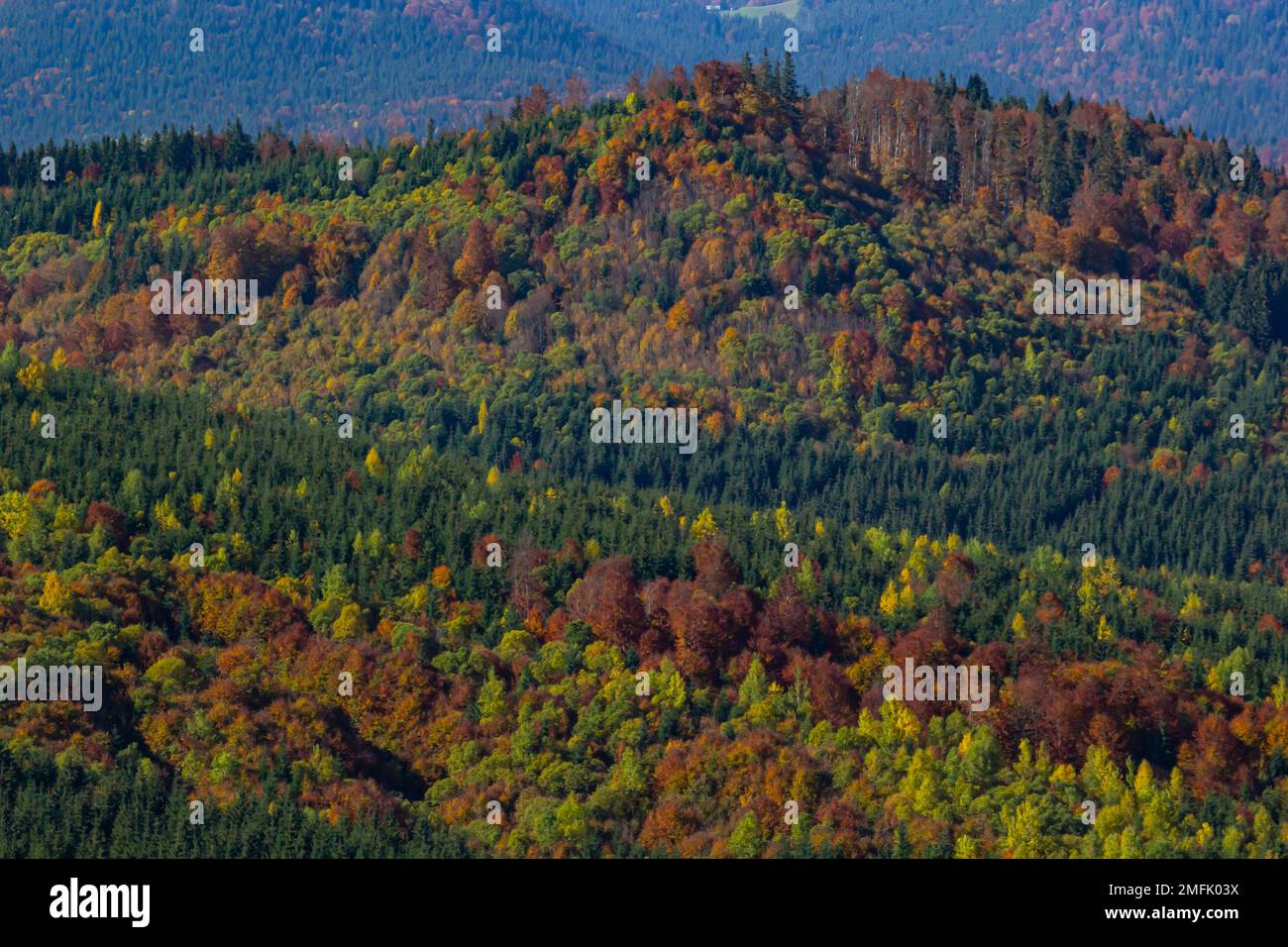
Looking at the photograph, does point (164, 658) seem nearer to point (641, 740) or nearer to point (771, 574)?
point (641, 740)

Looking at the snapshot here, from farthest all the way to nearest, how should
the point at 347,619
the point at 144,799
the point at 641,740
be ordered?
the point at 347,619, the point at 641,740, the point at 144,799

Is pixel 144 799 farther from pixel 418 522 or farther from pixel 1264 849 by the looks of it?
pixel 1264 849

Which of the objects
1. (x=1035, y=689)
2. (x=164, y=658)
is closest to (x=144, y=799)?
(x=164, y=658)

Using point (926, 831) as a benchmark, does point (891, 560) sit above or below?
above

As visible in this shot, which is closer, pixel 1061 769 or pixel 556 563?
pixel 1061 769

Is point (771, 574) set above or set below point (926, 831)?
above
